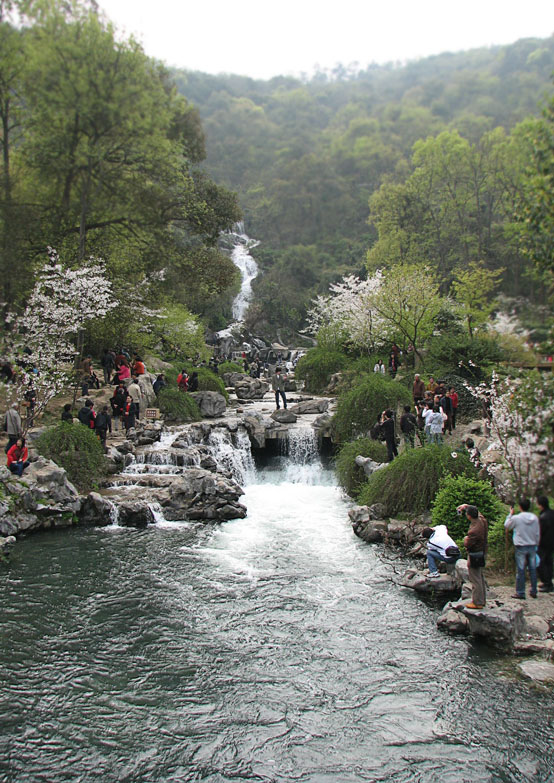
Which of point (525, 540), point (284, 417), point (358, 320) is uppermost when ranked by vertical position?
point (358, 320)

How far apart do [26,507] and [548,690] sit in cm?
1033

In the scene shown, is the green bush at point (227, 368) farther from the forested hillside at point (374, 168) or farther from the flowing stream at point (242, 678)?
the flowing stream at point (242, 678)

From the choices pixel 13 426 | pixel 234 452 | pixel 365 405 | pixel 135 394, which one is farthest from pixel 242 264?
pixel 13 426

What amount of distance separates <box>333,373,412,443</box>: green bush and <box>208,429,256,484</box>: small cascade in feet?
9.88

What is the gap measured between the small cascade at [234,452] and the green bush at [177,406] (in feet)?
7.59

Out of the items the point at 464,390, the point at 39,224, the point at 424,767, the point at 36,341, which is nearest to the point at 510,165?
the point at 464,390

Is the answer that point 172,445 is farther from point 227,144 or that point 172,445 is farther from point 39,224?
point 227,144

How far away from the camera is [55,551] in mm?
11117

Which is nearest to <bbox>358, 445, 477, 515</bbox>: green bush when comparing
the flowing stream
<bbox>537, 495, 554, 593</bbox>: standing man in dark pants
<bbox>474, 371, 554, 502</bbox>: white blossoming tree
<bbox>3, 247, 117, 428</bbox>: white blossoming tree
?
<bbox>474, 371, 554, 502</bbox>: white blossoming tree

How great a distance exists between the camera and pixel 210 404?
21484mm

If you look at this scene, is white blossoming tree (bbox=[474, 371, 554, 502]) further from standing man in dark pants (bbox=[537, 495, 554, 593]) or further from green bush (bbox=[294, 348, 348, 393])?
green bush (bbox=[294, 348, 348, 393])

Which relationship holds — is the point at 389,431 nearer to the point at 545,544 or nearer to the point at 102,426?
the point at 545,544

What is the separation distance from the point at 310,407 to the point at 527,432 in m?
16.0

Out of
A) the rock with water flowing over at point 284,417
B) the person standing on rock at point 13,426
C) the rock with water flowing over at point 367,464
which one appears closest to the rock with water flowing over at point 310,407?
the rock with water flowing over at point 284,417
